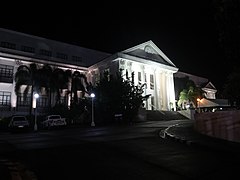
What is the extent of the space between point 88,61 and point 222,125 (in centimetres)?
3999

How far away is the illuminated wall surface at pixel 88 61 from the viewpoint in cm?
3566

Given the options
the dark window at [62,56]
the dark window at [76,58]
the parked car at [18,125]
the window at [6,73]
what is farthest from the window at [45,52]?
the parked car at [18,125]

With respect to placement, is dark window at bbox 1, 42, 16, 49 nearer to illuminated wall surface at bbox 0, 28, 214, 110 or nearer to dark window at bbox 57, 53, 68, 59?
illuminated wall surface at bbox 0, 28, 214, 110

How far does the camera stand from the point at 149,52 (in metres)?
48.4

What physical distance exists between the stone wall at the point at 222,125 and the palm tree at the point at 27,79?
25862 millimetres

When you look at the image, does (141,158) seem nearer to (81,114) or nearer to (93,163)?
(93,163)

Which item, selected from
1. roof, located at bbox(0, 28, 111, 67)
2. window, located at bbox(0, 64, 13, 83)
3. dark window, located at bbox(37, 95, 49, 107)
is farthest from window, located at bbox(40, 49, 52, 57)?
dark window, located at bbox(37, 95, 49, 107)

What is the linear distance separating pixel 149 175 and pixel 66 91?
35.0m

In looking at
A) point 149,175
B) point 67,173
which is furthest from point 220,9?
point 67,173

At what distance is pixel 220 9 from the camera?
732 cm

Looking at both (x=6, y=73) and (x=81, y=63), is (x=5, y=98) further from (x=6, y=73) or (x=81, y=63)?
(x=81, y=63)

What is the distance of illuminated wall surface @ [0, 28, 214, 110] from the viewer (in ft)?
117

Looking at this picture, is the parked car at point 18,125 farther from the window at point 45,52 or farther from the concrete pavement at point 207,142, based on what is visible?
the window at point 45,52

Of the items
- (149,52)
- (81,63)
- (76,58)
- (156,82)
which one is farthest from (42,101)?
(149,52)
